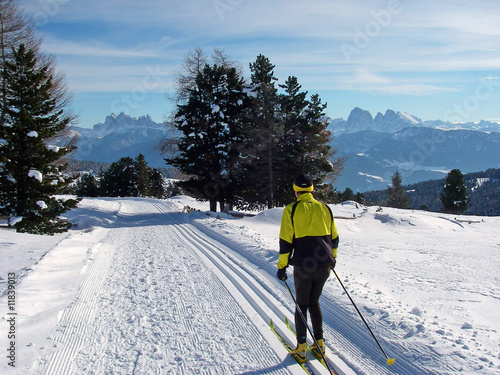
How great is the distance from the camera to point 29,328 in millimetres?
4570

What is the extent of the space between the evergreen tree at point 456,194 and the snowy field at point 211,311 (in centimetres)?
4759

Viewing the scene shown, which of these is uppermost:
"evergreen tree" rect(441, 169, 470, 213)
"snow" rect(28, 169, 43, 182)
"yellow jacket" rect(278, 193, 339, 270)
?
"evergreen tree" rect(441, 169, 470, 213)

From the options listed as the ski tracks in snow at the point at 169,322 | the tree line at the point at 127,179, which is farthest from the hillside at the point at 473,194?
the ski tracks in snow at the point at 169,322

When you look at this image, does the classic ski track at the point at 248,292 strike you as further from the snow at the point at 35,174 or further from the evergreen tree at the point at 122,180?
the evergreen tree at the point at 122,180

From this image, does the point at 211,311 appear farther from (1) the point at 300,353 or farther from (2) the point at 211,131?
(2) the point at 211,131

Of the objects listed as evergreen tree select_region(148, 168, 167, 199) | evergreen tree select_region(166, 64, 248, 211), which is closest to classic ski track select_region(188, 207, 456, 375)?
evergreen tree select_region(166, 64, 248, 211)

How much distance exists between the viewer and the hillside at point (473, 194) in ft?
414

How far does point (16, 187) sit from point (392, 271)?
14.2 m

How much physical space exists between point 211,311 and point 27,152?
37.7 ft

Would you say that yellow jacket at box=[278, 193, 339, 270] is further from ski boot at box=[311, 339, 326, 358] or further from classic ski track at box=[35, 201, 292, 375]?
classic ski track at box=[35, 201, 292, 375]

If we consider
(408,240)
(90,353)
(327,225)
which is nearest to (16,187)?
(90,353)

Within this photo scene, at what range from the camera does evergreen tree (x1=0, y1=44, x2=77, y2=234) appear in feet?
40.9

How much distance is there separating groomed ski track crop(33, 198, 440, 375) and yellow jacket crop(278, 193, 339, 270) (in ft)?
4.30

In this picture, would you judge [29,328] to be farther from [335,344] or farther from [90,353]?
[335,344]
